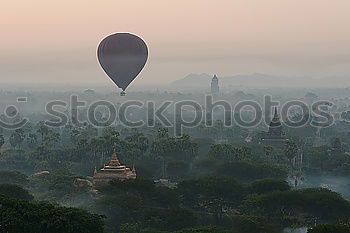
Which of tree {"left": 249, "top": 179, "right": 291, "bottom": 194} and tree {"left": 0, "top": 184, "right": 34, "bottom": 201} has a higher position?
tree {"left": 0, "top": 184, "right": 34, "bottom": 201}

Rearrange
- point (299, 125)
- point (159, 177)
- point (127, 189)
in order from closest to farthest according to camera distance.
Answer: point (127, 189) < point (159, 177) < point (299, 125)

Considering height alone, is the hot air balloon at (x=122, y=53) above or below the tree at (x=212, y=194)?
above

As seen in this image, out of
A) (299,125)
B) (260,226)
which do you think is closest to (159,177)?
(260,226)

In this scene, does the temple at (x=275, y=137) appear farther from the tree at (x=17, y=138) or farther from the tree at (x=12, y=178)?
the tree at (x=12, y=178)

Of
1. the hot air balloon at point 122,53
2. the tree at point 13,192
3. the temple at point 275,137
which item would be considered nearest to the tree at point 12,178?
the tree at point 13,192

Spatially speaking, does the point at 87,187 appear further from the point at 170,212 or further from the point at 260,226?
the point at 260,226

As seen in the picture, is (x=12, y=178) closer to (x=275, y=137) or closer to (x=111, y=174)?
(x=111, y=174)

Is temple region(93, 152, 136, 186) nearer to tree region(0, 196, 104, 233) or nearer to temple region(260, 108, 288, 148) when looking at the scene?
tree region(0, 196, 104, 233)

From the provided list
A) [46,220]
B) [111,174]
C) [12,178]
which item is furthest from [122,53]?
[46,220]

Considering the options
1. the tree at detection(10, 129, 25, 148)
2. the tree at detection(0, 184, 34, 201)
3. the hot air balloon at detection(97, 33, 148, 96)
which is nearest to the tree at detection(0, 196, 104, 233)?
the tree at detection(0, 184, 34, 201)
